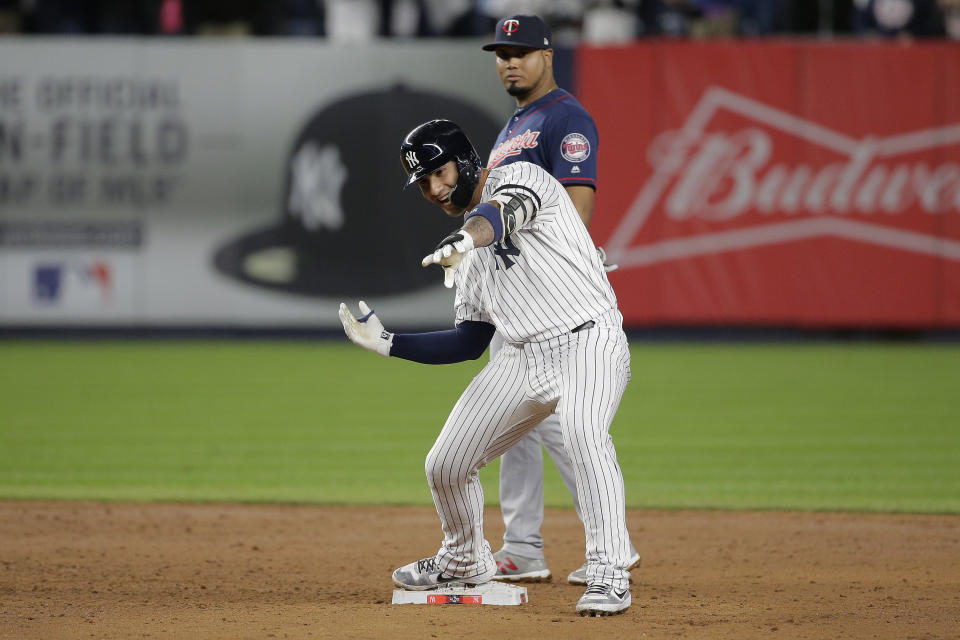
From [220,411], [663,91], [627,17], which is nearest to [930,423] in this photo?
[220,411]

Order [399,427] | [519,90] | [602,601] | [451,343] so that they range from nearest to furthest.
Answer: [602,601] < [451,343] < [519,90] < [399,427]

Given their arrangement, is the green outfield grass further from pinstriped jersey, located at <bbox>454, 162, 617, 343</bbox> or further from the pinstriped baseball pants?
pinstriped jersey, located at <bbox>454, 162, 617, 343</bbox>

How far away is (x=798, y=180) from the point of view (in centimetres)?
1409

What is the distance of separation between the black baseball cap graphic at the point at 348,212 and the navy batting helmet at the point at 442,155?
1016 cm

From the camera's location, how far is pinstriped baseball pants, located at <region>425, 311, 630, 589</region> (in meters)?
4.21

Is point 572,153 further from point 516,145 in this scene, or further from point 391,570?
point 391,570

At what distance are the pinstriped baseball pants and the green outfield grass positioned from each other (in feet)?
7.61

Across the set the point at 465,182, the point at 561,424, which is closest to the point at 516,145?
the point at 465,182

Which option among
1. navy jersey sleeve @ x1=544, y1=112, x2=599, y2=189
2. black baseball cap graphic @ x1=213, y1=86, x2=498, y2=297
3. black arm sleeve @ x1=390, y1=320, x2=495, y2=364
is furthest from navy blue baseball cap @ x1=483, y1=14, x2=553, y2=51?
black baseball cap graphic @ x1=213, y1=86, x2=498, y2=297

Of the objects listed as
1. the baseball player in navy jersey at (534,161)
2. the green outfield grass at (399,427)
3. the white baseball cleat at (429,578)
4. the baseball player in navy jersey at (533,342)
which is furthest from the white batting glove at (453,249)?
the green outfield grass at (399,427)

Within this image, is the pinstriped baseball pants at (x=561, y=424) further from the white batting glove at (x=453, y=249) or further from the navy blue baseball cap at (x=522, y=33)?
the navy blue baseball cap at (x=522, y=33)

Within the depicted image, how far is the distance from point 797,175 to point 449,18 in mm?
4465

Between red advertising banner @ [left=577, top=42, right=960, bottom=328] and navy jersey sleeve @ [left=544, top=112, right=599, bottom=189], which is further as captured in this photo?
red advertising banner @ [left=577, top=42, right=960, bottom=328]

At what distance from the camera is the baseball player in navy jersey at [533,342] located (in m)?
4.21
